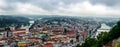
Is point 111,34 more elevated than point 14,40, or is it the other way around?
point 111,34

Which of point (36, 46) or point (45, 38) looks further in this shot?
point (45, 38)

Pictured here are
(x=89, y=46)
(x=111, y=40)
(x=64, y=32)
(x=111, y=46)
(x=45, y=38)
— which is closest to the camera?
(x=111, y=46)

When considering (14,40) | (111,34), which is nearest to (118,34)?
(111,34)

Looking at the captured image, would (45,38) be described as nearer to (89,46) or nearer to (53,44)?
(53,44)

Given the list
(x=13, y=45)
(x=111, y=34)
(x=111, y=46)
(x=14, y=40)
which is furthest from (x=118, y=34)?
(x=14, y=40)

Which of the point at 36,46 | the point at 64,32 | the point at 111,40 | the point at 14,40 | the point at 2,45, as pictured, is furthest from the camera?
the point at 64,32

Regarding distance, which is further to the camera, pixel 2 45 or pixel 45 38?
pixel 45 38

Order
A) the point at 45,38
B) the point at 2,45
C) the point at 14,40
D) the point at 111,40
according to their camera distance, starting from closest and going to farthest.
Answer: the point at 111,40
the point at 2,45
the point at 14,40
the point at 45,38

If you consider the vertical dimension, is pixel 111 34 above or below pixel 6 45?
above

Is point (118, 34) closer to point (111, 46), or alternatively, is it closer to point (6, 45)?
point (111, 46)
